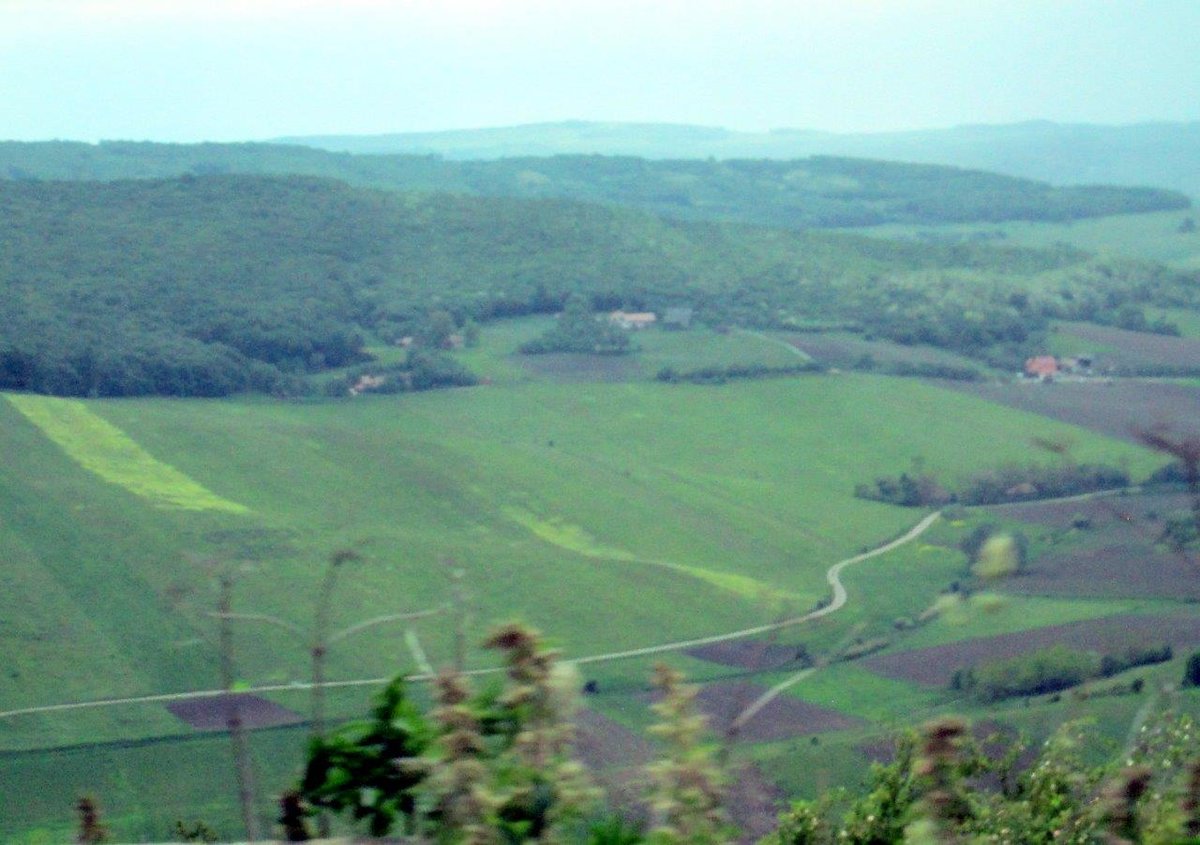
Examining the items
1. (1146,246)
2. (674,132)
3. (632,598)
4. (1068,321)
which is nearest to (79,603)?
(632,598)

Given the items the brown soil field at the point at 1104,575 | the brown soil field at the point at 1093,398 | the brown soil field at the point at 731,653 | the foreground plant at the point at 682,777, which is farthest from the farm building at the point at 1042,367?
the foreground plant at the point at 682,777

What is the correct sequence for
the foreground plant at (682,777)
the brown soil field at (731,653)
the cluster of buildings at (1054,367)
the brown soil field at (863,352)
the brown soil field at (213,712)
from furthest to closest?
the brown soil field at (863,352)
the cluster of buildings at (1054,367)
the brown soil field at (731,653)
the brown soil field at (213,712)
the foreground plant at (682,777)

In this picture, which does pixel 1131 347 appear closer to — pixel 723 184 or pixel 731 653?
pixel 731 653

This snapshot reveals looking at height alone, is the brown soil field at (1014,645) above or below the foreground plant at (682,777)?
below

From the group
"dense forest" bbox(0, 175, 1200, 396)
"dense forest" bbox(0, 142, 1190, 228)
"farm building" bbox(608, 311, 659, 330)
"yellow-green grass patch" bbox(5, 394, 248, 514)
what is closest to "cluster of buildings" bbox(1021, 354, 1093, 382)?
"dense forest" bbox(0, 175, 1200, 396)

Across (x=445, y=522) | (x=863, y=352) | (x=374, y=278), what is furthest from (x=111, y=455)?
(x=863, y=352)

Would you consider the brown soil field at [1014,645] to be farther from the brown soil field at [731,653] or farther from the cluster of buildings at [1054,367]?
the cluster of buildings at [1054,367]

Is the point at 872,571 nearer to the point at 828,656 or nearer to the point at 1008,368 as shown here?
the point at 1008,368

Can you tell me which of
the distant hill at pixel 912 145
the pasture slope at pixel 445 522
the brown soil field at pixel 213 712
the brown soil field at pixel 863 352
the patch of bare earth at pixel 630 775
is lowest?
the pasture slope at pixel 445 522
